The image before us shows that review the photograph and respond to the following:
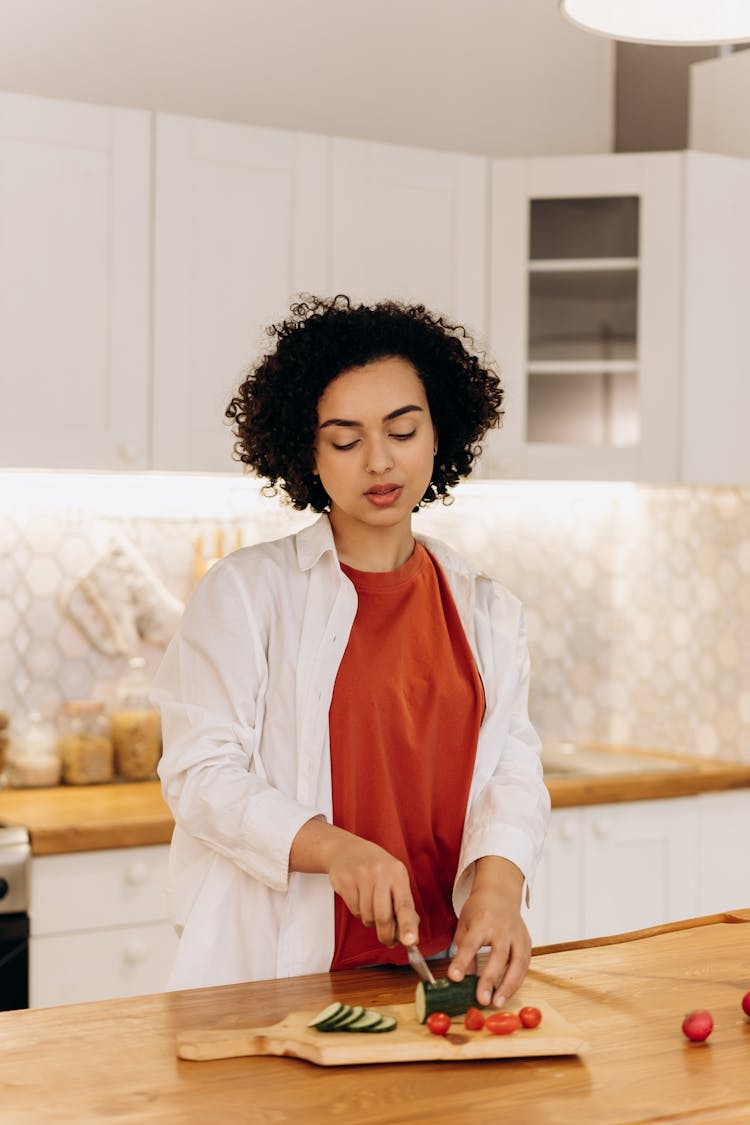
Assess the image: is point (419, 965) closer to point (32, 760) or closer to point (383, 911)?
point (383, 911)

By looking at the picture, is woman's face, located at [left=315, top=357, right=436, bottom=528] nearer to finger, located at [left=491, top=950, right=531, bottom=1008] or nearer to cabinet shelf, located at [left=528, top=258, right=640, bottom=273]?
finger, located at [left=491, top=950, right=531, bottom=1008]

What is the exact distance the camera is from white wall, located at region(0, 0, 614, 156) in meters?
3.24

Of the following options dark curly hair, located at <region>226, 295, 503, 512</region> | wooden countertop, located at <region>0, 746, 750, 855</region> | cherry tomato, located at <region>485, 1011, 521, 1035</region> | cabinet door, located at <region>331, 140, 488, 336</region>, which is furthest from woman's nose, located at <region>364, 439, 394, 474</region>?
cabinet door, located at <region>331, 140, 488, 336</region>

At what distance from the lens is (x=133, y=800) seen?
9.54ft

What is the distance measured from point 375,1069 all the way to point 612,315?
2.37 m

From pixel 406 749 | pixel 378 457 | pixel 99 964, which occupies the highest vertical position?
pixel 378 457

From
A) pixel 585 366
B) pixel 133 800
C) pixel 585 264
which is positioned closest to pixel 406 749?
pixel 133 800

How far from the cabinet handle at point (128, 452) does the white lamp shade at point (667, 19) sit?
1.47m

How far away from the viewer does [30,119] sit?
2832mm

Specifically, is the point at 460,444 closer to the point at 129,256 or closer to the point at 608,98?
the point at 129,256

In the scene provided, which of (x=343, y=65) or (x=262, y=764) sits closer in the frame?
(x=262, y=764)

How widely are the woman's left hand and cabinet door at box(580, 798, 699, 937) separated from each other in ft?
5.18

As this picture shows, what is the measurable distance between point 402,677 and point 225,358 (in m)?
1.43

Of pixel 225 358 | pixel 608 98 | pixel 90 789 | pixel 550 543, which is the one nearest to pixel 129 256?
pixel 225 358
